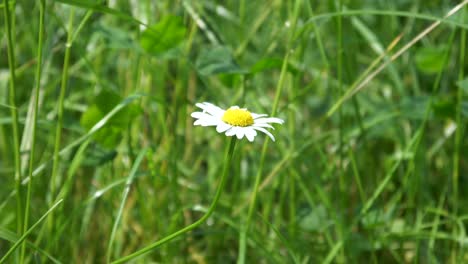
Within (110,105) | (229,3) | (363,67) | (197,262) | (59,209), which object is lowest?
(197,262)

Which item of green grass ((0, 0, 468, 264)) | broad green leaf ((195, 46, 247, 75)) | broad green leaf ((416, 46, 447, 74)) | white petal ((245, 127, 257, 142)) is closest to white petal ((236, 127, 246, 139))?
white petal ((245, 127, 257, 142))

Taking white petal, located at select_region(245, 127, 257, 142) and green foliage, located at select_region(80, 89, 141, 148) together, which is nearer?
white petal, located at select_region(245, 127, 257, 142)

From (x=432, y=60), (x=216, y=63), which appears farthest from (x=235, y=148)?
(x=432, y=60)

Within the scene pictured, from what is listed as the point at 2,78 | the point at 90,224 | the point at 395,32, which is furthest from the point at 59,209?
the point at 395,32

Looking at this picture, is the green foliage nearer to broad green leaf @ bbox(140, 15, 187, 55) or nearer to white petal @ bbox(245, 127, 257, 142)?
broad green leaf @ bbox(140, 15, 187, 55)

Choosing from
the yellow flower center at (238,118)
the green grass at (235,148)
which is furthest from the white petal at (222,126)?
the green grass at (235,148)

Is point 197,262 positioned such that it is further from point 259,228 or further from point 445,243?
point 445,243
